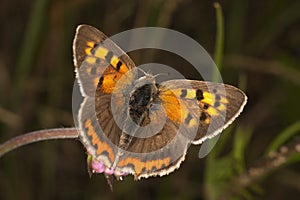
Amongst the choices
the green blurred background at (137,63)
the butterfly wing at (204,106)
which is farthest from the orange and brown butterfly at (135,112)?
the green blurred background at (137,63)

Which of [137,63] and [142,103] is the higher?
[142,103]

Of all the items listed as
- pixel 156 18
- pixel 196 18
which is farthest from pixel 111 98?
pixel 196 18

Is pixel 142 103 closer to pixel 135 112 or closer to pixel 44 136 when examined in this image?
pixel 135 112

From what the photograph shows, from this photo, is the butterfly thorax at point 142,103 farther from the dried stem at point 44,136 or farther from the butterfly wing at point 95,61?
the dried stem at point 44,136

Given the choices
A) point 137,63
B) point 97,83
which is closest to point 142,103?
point 97,83

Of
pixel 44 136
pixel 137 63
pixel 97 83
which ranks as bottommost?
pixel 137 63

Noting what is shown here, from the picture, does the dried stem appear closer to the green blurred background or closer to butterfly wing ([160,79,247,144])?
butterfly wing ([160,79,247,144])
